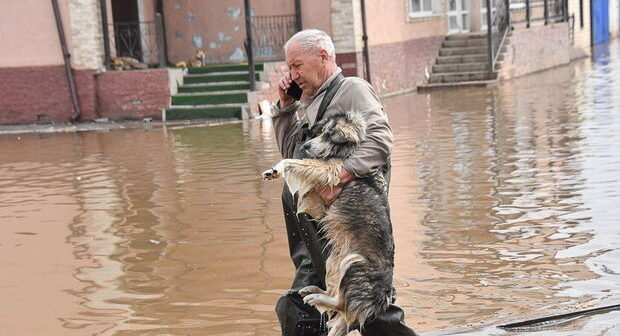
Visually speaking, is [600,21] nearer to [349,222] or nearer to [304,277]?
[304,277]

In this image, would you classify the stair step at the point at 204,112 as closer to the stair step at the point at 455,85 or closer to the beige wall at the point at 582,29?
the stair step at the point at 455,85

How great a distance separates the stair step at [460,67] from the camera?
26219 millimetres

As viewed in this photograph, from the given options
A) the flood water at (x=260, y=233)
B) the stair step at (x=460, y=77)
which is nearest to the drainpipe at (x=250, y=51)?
the flood water at (x=260, y=233)

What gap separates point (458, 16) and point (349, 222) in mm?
25630

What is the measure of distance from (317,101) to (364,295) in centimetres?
88

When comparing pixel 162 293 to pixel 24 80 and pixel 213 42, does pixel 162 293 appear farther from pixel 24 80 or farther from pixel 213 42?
pixel 213 42

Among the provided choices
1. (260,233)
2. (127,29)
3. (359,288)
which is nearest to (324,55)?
(359,288)

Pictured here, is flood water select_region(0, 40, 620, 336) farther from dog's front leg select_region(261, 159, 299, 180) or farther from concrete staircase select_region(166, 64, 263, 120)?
concrete staircase select_region(166, 64, 263, 120)

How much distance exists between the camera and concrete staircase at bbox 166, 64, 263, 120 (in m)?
20.2

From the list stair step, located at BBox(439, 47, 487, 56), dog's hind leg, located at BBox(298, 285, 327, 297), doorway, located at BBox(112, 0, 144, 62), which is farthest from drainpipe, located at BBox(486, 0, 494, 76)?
dog's hind leg, located at BBox(298, 285, 327, 297)

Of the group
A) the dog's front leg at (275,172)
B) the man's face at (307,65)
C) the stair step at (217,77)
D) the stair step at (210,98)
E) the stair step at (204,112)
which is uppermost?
the man's face at (307,65)

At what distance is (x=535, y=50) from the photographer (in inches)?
1152

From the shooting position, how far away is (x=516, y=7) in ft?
107

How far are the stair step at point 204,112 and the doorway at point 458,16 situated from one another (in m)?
10.4
